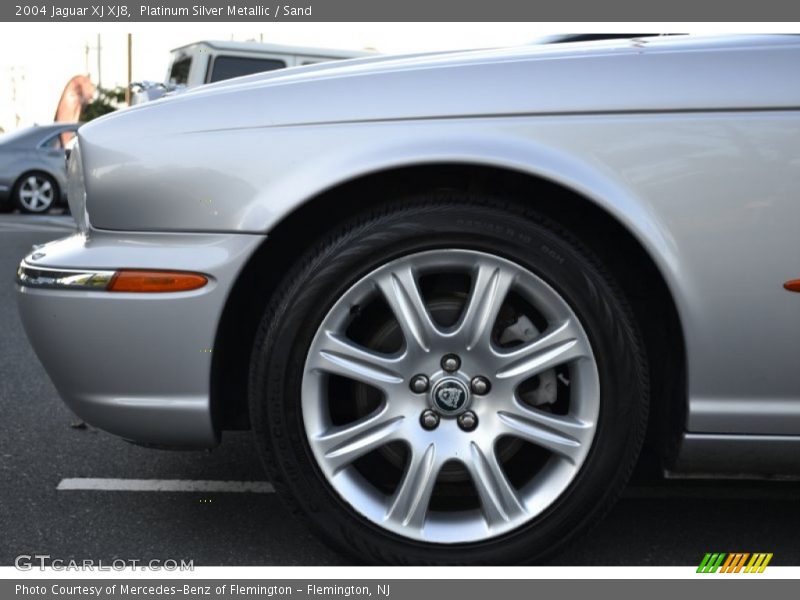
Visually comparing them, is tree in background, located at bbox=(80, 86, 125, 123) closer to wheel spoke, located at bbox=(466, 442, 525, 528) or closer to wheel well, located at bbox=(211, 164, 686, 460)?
wheel well, located at bbox=(211, 164, 686, 460)

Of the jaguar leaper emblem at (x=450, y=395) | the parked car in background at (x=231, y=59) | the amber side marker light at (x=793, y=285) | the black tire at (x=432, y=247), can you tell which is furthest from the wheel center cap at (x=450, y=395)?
the parked car in background at (x=231, y=59)

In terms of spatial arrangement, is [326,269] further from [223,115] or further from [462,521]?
[462,521]

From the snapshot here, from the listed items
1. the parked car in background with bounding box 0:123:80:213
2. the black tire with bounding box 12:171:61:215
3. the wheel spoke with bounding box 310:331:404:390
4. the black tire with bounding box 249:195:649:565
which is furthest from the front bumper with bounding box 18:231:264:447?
the black tire with bounding box 12:171:61:215

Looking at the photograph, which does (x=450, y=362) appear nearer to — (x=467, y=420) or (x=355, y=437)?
(x=467, y=420)

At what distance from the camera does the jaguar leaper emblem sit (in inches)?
82.2

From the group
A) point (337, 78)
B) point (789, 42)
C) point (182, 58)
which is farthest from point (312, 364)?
point (182, 58)

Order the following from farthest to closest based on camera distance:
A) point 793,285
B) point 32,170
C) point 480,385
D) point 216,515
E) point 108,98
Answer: point 108,98 < point 32,170 < point 216,515 < point 480,385 < point 793,285

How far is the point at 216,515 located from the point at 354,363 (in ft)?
2.35

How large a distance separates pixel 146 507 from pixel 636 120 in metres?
1.58

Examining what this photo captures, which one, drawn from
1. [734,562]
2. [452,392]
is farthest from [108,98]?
[734,562]

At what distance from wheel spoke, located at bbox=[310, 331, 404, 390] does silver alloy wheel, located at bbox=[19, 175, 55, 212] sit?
1111cm

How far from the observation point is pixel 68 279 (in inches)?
84.4

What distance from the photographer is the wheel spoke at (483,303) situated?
2080 mm

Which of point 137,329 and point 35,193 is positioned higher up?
point 137,329
